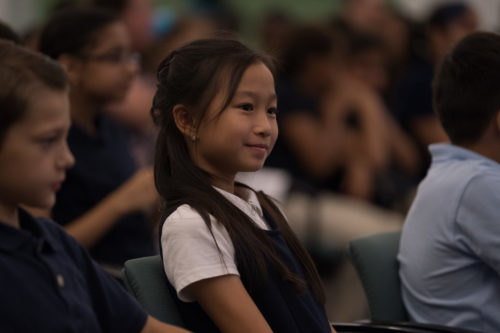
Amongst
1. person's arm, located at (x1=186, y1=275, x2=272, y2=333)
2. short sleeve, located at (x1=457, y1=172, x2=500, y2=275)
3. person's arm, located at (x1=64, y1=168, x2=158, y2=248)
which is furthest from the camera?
person's arm, located at (x1=64, y1=168, x2=158, y2=248)

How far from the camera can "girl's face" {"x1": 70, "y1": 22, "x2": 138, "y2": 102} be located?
9.40 ft

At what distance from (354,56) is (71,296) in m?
4.27

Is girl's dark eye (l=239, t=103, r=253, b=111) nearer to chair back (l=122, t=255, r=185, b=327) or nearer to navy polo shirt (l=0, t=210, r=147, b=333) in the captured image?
chair back (l=122, t=255, r=185, b=327)

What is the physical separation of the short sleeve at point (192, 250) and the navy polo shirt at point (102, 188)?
109 centimetres

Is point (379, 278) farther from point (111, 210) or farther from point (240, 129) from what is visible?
point (111, 210)

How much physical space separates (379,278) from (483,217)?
1.19 feet

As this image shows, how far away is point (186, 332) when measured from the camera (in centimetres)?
162

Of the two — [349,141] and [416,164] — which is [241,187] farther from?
Result: [416,164]

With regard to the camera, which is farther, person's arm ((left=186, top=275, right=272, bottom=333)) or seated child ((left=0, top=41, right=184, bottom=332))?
Answer: person's arm ((left=186, top=275, right=272, bottom=333))

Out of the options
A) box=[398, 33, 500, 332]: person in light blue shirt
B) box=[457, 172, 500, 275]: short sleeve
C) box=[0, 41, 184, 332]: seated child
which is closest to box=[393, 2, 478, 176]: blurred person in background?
box=[398, 33, 500, 332]: person in light blue shirt

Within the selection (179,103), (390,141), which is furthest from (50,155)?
(390,141)

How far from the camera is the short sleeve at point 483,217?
2.04 m

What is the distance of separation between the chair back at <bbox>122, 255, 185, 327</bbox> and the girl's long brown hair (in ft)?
0.46

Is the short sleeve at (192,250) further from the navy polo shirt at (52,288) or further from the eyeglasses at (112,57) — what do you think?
the eyeglasses at (112,57)
